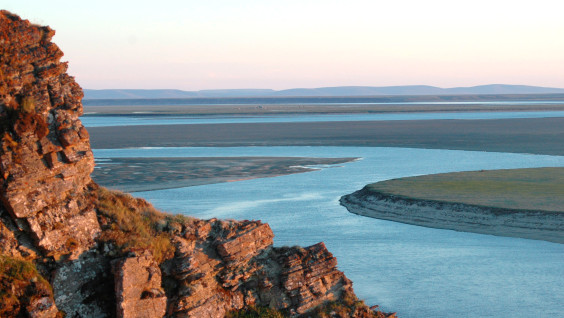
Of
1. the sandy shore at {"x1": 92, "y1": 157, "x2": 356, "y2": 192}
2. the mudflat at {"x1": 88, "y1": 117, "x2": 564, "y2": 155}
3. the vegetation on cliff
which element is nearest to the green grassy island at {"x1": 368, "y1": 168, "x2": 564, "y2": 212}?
the sandy shore at {"x1": 92, "y1": 157, "x2": 356, "y2": 192}

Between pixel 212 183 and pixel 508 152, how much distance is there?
102 feet

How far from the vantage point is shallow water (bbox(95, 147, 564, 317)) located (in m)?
22.4

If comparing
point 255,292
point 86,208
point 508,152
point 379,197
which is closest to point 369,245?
point 379,197

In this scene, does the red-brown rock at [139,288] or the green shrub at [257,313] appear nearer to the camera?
the red-brown rock at [139,288]

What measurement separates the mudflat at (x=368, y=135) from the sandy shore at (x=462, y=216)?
31419 mm

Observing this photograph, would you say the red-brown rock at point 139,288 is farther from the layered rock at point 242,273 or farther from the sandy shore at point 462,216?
the sandy shore at point 462,216

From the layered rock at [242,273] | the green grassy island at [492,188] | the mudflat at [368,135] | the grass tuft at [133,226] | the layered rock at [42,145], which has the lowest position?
the mudflat at [368,135]

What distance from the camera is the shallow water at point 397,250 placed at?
73.5 feet

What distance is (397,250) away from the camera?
29.2 meters

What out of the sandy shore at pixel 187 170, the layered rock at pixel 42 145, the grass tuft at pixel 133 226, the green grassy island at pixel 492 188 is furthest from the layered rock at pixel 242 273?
the sandy shore at pixel 187 170

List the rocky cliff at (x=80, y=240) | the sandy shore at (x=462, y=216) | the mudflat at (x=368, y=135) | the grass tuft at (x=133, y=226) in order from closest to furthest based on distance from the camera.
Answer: the rocky cliff at (x=80, y=240), the grass tuft at (x=133, y=226), the sandy shore at (x=462, y=216), the mudflat at (x=368, y=135)

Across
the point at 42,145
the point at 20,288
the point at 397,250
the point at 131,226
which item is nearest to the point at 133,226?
the point at 131,226

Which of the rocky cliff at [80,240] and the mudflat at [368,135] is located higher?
the rocky cliff at [80,240]

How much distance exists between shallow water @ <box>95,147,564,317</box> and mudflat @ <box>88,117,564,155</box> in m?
25.0
